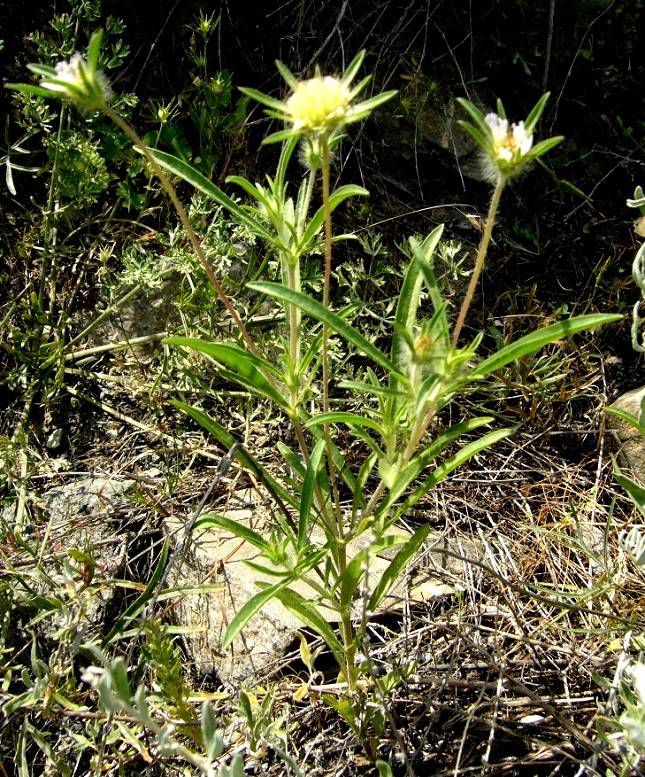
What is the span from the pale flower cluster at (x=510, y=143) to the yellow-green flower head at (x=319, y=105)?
27 centimetres

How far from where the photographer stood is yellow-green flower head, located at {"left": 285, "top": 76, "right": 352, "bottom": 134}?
1300 mm

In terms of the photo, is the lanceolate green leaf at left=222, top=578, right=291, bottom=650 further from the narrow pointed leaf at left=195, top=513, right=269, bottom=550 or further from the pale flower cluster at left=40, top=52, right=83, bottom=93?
the pale flower cluster at left=40, top=52, right=83, bottom=93

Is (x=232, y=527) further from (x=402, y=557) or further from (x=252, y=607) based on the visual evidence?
(x=402, y=557)

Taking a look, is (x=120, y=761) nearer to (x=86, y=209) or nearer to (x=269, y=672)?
(x=269, y=672)

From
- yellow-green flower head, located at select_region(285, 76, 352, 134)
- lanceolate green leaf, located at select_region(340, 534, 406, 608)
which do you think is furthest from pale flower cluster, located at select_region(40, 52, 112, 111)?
lanceolate green leaf, located at select_region(340, 534, 406, 608)

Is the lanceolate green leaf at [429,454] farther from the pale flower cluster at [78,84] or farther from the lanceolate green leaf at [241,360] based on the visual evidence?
the pale flower cluster at [78,84]

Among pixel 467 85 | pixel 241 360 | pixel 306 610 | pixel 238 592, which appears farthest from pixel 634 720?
pixel 467 85

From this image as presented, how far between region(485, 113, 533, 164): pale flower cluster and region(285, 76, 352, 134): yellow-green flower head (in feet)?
0.90

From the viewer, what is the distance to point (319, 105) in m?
1.30

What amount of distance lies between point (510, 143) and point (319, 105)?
0.36m

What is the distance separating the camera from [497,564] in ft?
7.64

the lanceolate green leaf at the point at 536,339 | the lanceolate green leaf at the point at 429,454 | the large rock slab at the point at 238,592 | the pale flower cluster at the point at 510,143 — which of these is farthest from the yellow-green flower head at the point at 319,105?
the large rock slab at the point at 238,592

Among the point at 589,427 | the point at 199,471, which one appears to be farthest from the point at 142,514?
the point at 589,427

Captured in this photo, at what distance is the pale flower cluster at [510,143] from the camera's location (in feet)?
4.27
